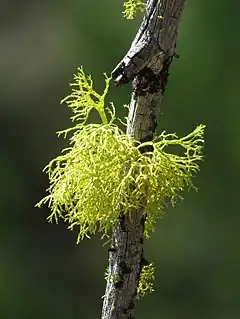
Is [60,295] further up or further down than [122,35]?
further down

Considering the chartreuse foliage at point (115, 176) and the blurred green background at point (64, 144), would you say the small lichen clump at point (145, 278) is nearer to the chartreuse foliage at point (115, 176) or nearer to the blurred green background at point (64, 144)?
the chartreuse foliage at point (115, 176)

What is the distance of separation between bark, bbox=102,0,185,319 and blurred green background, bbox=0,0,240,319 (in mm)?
908

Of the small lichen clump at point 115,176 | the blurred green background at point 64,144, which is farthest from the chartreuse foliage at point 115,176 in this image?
the blurred green background at point 64,144

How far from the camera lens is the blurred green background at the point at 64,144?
4.23ft

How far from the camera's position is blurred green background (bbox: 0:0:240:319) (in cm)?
129

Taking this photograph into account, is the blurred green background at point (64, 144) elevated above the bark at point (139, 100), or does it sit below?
above

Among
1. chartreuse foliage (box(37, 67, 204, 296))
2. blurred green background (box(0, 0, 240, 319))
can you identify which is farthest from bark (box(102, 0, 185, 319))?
blurred green background (box(0, 0, 240, 319))

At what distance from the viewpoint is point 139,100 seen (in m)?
0.34

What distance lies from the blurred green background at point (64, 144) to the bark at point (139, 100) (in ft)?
2.98

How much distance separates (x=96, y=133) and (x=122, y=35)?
954 millimetres

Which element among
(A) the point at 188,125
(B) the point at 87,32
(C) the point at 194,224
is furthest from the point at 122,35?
(C) the point at 194,224
